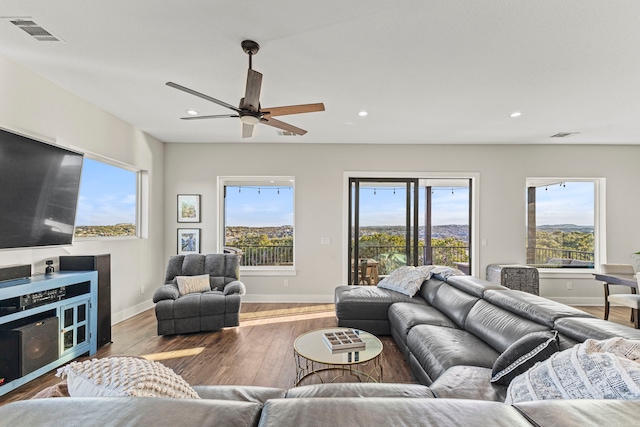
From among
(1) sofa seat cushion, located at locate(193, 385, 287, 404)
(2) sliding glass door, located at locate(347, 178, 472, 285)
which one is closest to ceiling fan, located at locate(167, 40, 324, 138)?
(1) sofa seat cushion, located at locate(193, 385, 287, 404)

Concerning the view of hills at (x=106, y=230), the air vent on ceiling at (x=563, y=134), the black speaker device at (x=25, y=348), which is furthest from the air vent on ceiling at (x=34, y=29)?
the air vent on ceiling at (x=563, y=134)

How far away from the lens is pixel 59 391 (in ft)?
3.50

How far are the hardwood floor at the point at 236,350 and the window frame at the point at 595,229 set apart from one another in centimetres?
83

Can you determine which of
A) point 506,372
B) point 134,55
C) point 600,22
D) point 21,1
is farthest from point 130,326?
point 600,22

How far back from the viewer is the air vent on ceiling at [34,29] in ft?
6.87

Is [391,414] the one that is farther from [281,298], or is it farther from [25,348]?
[281,298]

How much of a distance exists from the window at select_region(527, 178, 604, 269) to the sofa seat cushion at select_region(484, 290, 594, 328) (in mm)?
3607

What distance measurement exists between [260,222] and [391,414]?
5228 mm

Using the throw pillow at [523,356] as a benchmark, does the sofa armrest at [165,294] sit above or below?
below

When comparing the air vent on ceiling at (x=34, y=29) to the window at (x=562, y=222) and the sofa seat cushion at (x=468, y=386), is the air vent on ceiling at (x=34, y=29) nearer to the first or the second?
the sofa seat cushion at (x=468, y=386)

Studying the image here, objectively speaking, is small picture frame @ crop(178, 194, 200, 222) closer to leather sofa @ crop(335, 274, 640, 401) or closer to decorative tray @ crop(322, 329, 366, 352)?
leather sofa @ crop(335, 274, 640, 401)

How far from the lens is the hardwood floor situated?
103 inches

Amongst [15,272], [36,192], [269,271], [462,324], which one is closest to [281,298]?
[269,271]

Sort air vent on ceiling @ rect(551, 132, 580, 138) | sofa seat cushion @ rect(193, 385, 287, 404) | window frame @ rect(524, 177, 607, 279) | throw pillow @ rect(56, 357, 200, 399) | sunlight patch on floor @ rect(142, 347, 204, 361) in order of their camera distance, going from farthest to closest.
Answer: window frame @ rect(524, 177, 607, 279) → air vent on ceiling @ rect(551, 132, 580, 138) → sunlight patch on floor @ rect(142, 347, 204, 361) → sofa seat cushion @ rect(193, 385, 287, 404) → throw pillow @ rect(56, 357, 200, 399)
